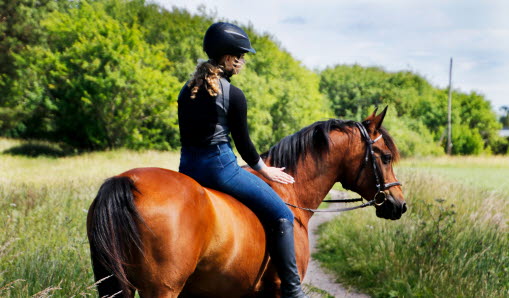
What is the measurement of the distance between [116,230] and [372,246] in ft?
19.2

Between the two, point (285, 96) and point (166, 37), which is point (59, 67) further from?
point (285, 96)

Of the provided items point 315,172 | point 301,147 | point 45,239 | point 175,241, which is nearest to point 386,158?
point 315,172

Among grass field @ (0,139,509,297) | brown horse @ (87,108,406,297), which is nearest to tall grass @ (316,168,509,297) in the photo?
grass field @ (0,139,509,297)

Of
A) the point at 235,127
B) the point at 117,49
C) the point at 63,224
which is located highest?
the point at 117,49

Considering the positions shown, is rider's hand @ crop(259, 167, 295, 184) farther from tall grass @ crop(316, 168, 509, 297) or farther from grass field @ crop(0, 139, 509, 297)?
tall grass @ crop(316, 168, 509, 297)

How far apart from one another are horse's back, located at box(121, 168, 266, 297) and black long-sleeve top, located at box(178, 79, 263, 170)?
0.36 m

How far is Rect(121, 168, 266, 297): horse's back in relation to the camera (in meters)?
2.33

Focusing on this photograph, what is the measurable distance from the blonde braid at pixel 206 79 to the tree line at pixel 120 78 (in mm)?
24223

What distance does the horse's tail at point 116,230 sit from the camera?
89.1 inches

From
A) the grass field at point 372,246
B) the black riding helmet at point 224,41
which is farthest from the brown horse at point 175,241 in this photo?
the grass field at point 372,246

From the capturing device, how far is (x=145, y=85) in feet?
87.0

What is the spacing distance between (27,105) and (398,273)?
30.3m

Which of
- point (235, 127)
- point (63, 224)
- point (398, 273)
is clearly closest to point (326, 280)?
point (398, 273)

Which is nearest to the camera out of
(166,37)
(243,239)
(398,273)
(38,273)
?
(243,239)
